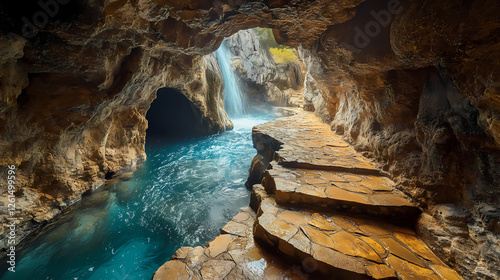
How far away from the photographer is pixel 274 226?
2.71m

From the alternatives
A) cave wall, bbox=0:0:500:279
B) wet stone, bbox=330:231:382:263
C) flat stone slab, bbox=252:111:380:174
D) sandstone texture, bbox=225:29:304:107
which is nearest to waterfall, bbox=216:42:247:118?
sandstone texture, bbox=225:29:304:107

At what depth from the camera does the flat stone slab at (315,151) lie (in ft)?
13.9

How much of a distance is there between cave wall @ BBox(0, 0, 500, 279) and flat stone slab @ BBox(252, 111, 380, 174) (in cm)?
42

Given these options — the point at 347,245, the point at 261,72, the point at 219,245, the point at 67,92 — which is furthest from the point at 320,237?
the point at 261,72

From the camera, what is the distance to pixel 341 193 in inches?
127

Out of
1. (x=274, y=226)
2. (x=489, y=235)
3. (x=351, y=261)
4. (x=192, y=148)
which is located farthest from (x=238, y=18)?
(x=192, y=148)

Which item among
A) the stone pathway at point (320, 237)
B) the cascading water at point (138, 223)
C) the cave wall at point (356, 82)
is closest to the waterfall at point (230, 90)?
the cascading water at point (138, 223)

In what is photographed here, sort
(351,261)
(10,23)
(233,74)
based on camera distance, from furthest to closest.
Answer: (233,74) → (10,23) → (351,261)

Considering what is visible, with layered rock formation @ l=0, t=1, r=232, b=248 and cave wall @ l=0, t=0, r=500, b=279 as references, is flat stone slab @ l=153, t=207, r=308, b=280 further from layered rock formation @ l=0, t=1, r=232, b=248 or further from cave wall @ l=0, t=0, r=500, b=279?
layered rock formation @ l=0, t=1, r=232, b=248

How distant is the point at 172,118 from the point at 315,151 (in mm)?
12796

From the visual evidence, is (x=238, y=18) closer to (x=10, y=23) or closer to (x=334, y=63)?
(x=334, y=63)

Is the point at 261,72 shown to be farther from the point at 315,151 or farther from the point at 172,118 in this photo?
the point at 315,151

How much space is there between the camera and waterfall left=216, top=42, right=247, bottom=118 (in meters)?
19.6

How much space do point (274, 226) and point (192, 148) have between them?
30.4 ft
